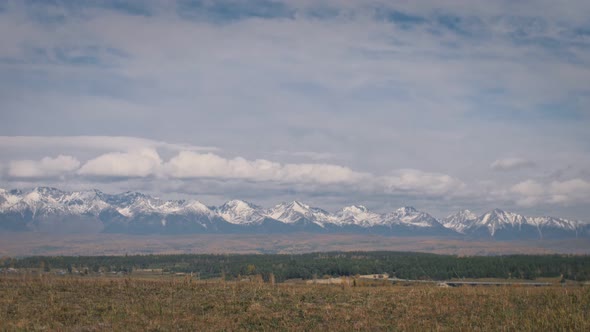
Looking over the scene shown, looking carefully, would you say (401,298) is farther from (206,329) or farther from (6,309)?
(6,309)

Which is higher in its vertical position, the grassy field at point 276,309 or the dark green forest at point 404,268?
the grassy field at point 276,309

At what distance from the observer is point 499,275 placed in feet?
410

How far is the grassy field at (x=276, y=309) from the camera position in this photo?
26.7 meters

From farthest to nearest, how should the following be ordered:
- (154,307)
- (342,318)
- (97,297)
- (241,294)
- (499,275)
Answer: (499,275) → (241,294) → (97,297) → (154,307) → (342,318)

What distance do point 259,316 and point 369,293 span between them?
1199 centimetres

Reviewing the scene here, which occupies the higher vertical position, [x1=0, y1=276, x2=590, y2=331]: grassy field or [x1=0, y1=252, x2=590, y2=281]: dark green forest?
[x1=0, y1=276, x2=590, y2=331]: grassy field

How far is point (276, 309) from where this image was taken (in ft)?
104

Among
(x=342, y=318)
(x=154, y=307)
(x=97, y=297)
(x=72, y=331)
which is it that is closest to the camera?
(x=72, y=331)

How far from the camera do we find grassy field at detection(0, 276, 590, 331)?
87.5 ft

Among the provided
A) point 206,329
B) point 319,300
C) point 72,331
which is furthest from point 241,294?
point 72,331

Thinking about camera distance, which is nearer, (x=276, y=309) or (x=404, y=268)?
(x=276, y=309)

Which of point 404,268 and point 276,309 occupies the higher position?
point 276,309

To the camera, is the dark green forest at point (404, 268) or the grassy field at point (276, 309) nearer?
the grassy field at point (276, 309)

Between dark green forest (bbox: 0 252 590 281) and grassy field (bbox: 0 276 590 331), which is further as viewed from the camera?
dark green forest (bbox: 0 252 590 281)
